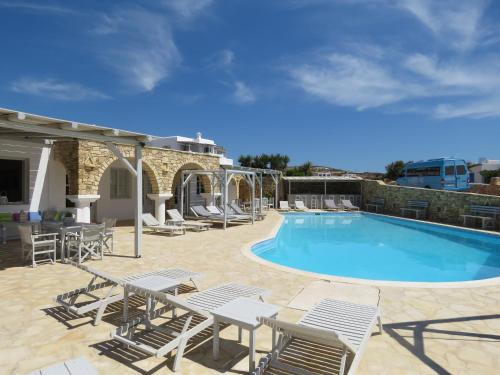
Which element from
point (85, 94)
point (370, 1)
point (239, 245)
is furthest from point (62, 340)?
point (85, 94)

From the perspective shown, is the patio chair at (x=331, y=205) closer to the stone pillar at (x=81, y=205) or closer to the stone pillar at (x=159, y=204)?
the stone pillar at (x=159, y=204)

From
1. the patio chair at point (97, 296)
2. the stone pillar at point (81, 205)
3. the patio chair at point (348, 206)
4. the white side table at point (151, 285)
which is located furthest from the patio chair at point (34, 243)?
the patio chair at point (348, 206)

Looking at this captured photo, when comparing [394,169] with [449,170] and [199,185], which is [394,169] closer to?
[449,170]

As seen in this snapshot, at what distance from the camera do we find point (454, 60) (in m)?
13.3

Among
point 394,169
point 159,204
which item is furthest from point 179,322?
point 394,169

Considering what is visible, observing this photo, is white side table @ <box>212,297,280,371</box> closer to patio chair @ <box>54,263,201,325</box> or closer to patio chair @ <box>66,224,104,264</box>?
patio chair @ <box>54,263,201,325</box>

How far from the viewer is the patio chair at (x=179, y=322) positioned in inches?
117

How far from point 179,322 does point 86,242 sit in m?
4.61

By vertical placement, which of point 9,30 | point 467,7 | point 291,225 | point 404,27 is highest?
point 9,30

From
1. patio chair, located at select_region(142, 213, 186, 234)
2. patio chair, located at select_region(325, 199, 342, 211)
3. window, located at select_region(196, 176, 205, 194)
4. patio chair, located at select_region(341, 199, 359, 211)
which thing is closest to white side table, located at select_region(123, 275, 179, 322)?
patio chair, located at select_region(142, 213, 186, 234)

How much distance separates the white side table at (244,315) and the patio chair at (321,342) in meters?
0.18

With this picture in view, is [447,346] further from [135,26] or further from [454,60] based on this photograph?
[454,60]

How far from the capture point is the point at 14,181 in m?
10.2

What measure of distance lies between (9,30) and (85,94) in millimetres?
11767
